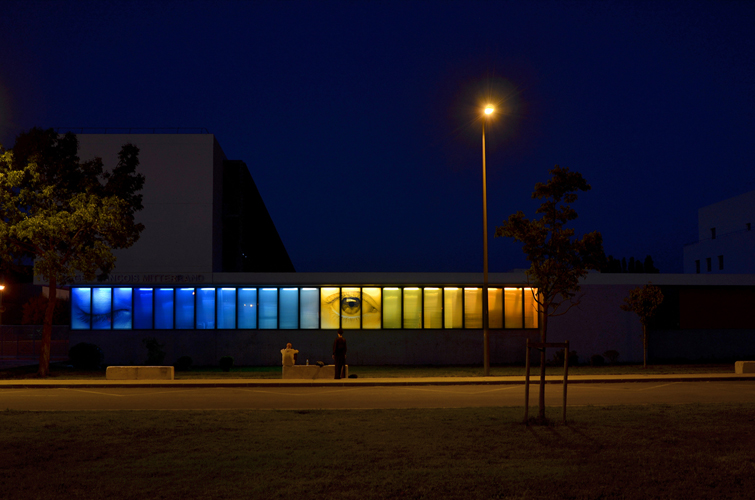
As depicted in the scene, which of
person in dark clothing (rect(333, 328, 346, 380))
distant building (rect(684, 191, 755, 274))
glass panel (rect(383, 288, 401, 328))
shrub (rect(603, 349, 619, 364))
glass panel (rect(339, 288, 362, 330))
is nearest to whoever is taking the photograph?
person in dark clothing (rect(333, 328, 346, 380))

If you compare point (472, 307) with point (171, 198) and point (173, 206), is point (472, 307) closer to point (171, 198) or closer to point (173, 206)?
point (173, 206)

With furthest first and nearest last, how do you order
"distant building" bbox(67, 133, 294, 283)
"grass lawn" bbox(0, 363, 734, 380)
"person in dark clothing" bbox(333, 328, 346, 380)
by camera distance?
"distant building" bbox(67, 133, 294, 283)
"grass lawn" bbox(0, 363, 734, 380)
"person in dark clothing" bbox(333, 328, 346, 380)

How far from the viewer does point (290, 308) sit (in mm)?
30625

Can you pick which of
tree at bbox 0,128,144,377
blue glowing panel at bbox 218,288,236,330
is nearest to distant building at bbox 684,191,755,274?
blue glowing panel at bbox 218,288,236,330

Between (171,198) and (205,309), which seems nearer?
(205,309)

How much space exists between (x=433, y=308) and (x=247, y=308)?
29.2 ft

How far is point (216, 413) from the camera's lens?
12586 millimetres

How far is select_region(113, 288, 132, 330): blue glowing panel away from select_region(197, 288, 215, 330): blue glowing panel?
129 inches

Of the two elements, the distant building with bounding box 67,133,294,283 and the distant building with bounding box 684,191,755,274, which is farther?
the distant building with bounding box 684,191,755,274

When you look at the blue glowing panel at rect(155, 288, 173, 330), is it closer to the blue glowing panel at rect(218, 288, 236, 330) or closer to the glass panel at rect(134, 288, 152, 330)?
the glass panel at rect(134, 288, 152, 330)

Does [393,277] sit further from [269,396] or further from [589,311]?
[269,396]

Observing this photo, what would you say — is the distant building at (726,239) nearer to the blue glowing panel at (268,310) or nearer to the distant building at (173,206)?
the blue glowing panel at (268,310)

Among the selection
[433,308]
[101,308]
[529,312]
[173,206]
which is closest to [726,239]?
[529,312]

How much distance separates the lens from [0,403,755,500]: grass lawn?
21.7ft
